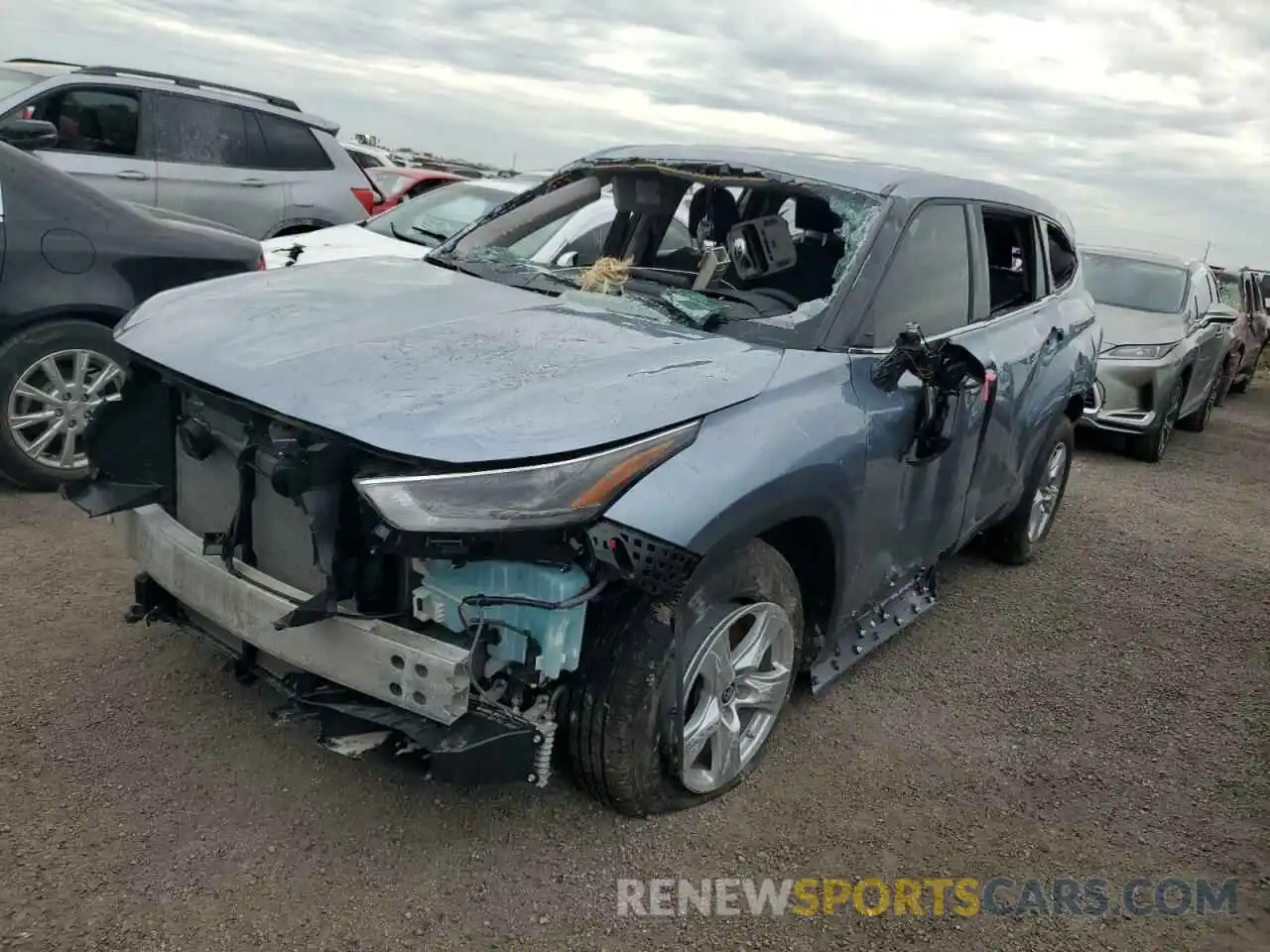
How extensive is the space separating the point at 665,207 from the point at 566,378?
1.78m

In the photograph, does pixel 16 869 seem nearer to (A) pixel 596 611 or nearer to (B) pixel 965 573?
(A) pixel 596 611

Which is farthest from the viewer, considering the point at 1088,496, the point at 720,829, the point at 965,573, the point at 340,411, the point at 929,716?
the point at 1088,496

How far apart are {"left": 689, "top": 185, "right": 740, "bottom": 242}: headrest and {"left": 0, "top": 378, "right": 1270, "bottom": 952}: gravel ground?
1.84 metres

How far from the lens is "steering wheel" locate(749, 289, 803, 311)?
11.1 ft

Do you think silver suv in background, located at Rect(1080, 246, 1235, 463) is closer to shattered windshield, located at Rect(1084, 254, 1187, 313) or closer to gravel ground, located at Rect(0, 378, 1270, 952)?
shattered windshield, located at Rect(1084, 254, 1187, 313)

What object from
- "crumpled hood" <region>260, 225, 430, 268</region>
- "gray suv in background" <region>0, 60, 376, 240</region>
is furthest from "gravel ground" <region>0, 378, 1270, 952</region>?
"gray suv in background" <region>0, 60, 376, 240</region>

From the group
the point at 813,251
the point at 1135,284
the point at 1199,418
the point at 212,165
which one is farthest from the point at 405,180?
the point at 813,251

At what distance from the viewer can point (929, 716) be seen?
383 cm

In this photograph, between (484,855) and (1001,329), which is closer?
(484,855)

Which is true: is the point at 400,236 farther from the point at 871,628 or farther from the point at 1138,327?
the point at 1138,327

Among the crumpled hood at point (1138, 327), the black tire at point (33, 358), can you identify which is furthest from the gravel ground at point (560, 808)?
the crumpled hood at point (1138, 327)

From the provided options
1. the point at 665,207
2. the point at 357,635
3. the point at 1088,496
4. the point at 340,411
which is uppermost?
the point at 665,207

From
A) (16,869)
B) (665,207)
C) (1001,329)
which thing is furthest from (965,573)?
(16,869)

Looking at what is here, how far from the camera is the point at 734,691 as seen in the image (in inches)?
120
